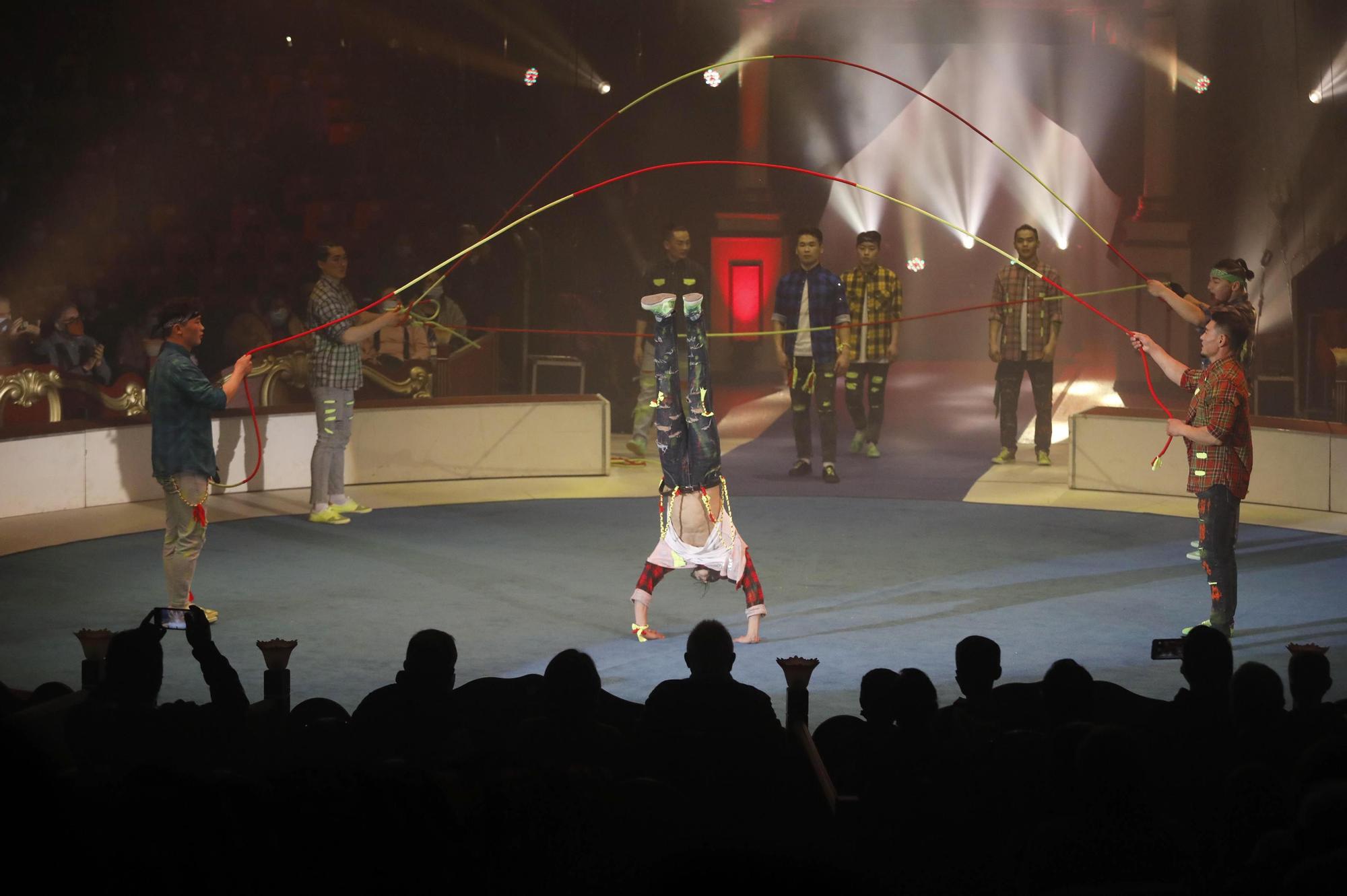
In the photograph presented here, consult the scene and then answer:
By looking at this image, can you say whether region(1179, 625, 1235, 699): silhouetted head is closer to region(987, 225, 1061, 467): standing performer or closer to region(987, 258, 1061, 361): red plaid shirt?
region(987, 225, 1061, 467): standing performer

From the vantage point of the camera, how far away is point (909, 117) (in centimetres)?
2158

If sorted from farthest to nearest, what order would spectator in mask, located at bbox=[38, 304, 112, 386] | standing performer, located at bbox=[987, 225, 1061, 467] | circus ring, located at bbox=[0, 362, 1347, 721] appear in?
standing performer, located at bbox=[987, 225, 1061, 467] → spectator in mask, located at bbox=[38, 304, 112, 386] → circus ring, located at bbox=[0, 362, 1347, 721]

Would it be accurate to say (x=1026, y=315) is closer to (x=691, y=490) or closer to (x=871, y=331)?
(x=871, y=331)

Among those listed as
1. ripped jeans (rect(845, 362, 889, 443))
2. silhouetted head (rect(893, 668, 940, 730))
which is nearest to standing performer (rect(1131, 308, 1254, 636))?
silhouetted head (rect(893, 668, 940, 730))

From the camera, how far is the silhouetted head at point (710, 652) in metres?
3.83

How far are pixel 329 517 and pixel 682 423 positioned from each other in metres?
3.76

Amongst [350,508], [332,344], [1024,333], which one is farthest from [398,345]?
[1024,333]

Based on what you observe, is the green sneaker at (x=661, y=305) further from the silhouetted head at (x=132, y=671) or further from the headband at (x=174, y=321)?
the silhouetted head at (x=132, y=671)

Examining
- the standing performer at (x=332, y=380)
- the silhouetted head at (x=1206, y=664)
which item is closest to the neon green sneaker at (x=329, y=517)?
the standing performer at (x=332, y=380)

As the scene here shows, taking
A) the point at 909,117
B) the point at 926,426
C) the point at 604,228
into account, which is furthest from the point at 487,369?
the point at 909,117

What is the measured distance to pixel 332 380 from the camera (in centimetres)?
935

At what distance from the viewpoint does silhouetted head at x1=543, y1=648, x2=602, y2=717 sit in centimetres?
344

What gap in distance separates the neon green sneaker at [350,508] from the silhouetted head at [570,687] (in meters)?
6.38

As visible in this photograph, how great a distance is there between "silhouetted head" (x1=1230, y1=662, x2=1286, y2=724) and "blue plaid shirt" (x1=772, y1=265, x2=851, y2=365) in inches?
293
